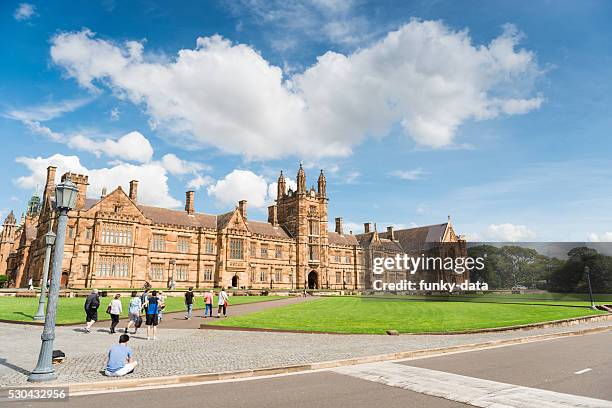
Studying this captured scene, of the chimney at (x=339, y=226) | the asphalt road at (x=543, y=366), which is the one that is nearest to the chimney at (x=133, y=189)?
the chimney at (x=339, y=226)

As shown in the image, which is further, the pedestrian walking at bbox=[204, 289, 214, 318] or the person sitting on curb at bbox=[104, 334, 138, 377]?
the pedestrian walking at bbox=[204, 289, 214, 318]

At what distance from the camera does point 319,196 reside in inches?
3127

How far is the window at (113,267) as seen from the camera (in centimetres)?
4956

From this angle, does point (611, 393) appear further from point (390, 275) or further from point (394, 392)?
point (390, 275)

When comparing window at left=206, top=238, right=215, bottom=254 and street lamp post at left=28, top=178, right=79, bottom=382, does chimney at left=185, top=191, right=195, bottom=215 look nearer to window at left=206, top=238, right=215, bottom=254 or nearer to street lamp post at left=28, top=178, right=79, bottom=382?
window at left=206, top=238, right=215, bottom=254

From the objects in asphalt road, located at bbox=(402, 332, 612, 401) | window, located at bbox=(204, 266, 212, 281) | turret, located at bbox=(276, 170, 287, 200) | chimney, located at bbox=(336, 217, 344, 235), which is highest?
turret, located at bbox=(276, 170, 287, 200)

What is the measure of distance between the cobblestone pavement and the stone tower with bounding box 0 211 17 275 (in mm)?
90775

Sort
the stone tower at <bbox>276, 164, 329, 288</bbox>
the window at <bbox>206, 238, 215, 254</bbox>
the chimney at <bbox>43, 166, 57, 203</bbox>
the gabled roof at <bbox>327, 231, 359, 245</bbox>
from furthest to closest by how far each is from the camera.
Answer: the gabled roof at <bbox>327, 231, 359, 245</bbox> → the stone tower at <bbox>276, 164, 329, 288</bbox> → the window at <bbox>206, 238, 215, 254</bbox> → the chimney at <bbox>43, 166, 57, 203</bbox>

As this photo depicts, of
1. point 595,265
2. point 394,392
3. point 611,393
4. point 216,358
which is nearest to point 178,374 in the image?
point 216,358

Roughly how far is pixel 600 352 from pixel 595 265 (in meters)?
59.4

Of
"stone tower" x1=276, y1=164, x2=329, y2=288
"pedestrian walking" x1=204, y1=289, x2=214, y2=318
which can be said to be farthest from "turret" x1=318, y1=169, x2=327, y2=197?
"pedestrian walking" x1=204, y1=289, x2=214, y2=318

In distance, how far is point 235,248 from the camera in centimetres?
6356

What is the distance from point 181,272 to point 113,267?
33.9 ft

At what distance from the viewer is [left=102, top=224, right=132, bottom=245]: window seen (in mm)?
50688
